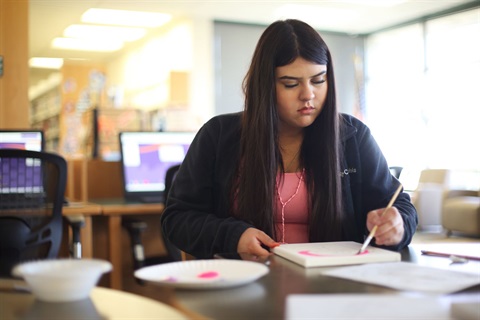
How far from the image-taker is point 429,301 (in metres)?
0.67

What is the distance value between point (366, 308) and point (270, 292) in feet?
0.54

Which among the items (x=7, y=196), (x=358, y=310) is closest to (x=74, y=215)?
(x=7, y=196)

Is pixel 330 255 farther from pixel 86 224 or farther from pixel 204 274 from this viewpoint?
pixel 86 224

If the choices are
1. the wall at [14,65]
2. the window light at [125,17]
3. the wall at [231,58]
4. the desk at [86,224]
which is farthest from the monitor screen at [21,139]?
the wall at [231,58]

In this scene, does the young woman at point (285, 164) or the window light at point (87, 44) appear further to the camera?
the window light at point (87, 44)

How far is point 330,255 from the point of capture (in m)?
1.06

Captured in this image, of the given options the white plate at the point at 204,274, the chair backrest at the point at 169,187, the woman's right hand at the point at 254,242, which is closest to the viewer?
the white plate at the point at 204,274

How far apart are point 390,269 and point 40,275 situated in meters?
0.53

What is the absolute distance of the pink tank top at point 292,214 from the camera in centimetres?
151

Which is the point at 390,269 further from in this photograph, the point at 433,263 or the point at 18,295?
the point at 18,295

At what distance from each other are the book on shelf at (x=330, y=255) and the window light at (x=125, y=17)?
6049 millimetres

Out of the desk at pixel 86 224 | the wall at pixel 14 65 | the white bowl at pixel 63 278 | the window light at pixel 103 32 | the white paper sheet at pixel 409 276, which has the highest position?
the window light at pixel 103 32

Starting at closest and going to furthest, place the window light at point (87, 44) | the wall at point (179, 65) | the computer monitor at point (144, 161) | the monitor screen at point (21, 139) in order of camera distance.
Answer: the monitor screen at point (21, 139)
the computer monitor at point (144, 161)
the wall at point (179, 65)
the window light at point (87, 44)

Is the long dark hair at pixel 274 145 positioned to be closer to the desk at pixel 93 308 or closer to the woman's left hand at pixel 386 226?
the woman's left hand at pixel 386 226
